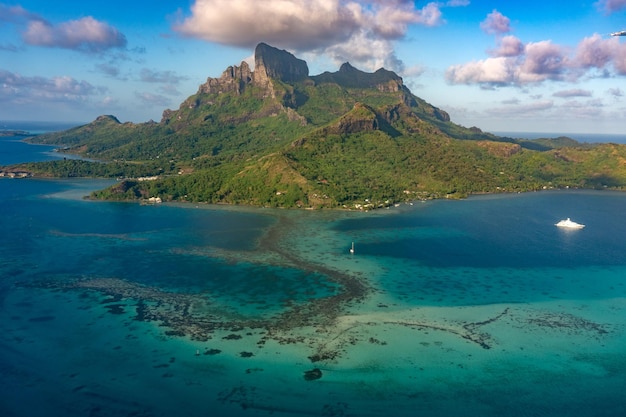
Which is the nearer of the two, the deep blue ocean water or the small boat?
the deep blue ocean water

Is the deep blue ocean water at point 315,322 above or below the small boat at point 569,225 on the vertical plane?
below

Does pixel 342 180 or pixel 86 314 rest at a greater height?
pixel 342 180

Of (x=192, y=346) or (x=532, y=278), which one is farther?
(x=532, y=278)

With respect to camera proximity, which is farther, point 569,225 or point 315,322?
point 569,225

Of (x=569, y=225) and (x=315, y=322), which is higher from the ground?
(x=569, y=225)

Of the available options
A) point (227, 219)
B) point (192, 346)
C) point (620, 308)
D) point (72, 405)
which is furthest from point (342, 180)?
point (72, 405)

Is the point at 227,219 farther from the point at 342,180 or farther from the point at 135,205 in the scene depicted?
the point at 342,180

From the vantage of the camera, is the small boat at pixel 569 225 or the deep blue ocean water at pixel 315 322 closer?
the deep blue ocean water at pixel 315 322

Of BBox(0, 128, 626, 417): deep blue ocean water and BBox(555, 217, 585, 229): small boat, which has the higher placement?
BBox(555, 217, 585, 229): small boat
